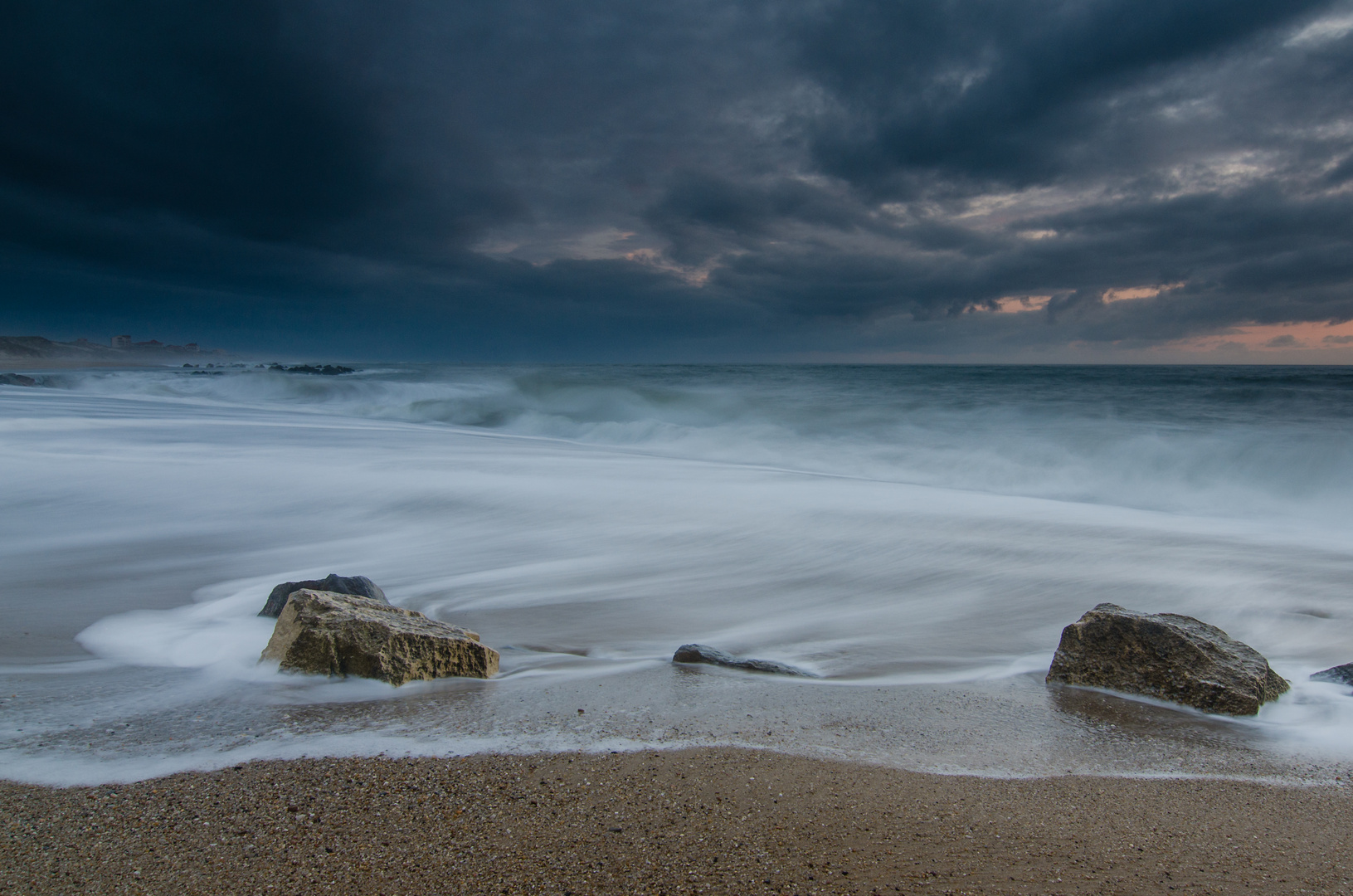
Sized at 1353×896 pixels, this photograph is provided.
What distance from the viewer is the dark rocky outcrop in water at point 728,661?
2807 millimetres

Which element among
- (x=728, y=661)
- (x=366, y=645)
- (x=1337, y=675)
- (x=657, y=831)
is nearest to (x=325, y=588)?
(x=366, y=645)

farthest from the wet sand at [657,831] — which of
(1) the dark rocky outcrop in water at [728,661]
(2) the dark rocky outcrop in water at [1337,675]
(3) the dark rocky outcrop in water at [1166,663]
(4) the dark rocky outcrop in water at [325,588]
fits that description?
(4) the dark rocky outcrop in water at [325,588]

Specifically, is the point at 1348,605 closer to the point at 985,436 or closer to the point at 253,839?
the point at 253,839

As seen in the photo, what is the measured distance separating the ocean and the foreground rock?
0.06 m

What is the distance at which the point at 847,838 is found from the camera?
160 centimetres

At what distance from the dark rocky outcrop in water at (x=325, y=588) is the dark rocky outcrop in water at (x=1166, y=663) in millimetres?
3080

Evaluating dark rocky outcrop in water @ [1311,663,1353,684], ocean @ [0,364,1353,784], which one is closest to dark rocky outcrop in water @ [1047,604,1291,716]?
ocean @ [0,364,1353,784]

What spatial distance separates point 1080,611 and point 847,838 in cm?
308

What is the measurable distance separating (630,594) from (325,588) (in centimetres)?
172

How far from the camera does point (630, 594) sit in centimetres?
420

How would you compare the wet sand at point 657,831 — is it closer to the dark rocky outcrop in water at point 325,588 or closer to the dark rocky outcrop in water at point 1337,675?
the dark rocky outcrop in water at point 1337,675

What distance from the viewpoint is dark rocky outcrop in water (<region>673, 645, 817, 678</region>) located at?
2.81 m

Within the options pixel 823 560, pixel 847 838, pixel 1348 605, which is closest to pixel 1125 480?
pixel 1348 605

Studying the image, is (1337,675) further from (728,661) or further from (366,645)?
(366,645)
